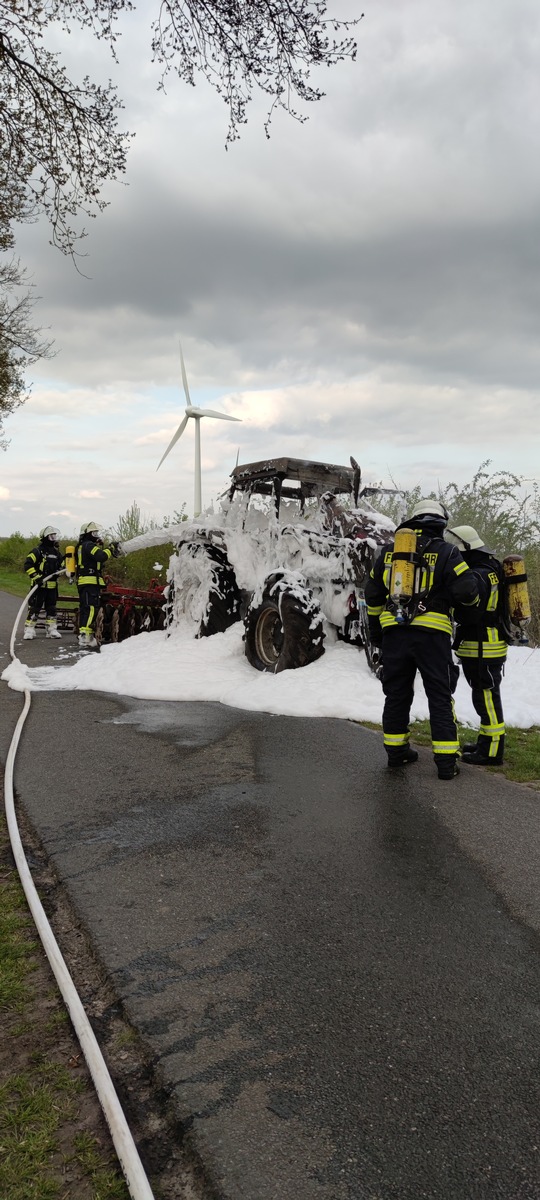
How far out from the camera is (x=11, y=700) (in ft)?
25.3

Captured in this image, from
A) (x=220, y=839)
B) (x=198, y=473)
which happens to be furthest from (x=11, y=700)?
(x=198, y=473)

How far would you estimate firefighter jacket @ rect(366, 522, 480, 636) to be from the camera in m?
5.02

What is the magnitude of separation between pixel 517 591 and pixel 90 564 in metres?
7.74

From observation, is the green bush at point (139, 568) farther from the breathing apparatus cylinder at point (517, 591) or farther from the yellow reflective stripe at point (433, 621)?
the yellow reflective stripe at point (433, 621)

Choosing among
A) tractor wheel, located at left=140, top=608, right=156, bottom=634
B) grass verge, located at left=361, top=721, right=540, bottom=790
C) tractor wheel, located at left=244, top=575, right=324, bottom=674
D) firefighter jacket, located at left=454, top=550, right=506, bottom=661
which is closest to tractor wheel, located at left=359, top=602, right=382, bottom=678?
tractor wheel, located at left=244, top=575, right=324, bottom=674

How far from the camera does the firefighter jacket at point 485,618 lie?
5508mm

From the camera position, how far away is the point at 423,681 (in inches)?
202

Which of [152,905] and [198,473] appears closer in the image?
[152,905]

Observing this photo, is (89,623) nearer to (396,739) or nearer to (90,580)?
(90,580)

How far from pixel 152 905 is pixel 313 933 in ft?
2.29

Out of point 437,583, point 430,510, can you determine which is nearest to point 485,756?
point 437,583

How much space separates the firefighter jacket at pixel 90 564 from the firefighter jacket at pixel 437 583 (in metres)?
7.33

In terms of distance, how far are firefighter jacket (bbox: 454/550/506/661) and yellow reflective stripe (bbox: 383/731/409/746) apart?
817 millimetres

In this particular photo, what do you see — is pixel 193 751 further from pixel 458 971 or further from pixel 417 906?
pixel 458 971
